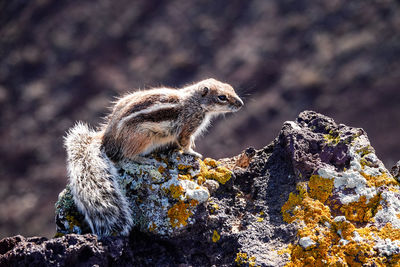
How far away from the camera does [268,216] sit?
269 centimetres

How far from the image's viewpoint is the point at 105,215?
256 centimetres

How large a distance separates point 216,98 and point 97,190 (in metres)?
1.69

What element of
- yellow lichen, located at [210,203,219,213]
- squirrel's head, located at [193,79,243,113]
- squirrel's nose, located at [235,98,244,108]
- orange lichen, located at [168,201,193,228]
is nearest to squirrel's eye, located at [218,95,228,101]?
squirrel's head, located at [193,79,243,113]

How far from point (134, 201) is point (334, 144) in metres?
1.44

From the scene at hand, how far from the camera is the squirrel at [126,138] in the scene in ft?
8.57

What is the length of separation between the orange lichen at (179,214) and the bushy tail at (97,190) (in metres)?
0.26

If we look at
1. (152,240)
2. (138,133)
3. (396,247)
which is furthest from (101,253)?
(396,247)

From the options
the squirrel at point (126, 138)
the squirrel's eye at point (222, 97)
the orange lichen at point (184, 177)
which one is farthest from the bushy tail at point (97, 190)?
the squirrel's eye at point (222, 97)

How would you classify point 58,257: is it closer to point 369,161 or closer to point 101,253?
point 101,253

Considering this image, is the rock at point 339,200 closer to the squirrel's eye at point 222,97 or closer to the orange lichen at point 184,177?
the orange lichen at point 184,177

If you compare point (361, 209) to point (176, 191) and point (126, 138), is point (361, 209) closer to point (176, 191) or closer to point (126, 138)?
point (176, 191)

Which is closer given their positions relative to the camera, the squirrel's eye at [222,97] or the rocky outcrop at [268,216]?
the rocky outcrop at [268,216]

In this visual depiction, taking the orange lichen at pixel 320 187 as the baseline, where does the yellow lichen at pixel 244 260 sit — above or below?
below

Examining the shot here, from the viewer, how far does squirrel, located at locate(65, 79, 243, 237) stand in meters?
2.61
